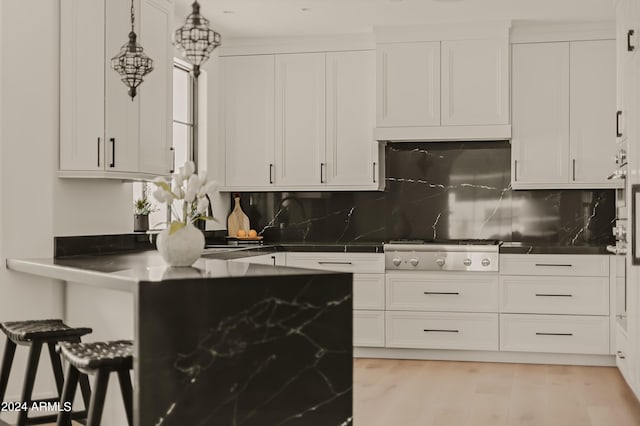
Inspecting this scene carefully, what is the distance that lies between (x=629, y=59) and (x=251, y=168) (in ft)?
10.1

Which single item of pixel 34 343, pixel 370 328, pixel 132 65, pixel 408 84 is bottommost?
pixel 370 328

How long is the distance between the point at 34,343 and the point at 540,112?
4.13 meters

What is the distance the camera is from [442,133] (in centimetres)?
606

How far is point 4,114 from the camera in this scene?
4082 mm

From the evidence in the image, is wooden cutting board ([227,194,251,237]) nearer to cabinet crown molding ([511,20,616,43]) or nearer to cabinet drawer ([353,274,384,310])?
cabinet drawer ([353,274,384,310])

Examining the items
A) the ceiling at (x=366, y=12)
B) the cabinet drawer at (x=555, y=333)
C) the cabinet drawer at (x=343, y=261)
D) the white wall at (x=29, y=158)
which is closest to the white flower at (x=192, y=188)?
the white wall at (x=29, y=158)

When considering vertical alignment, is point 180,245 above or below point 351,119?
below

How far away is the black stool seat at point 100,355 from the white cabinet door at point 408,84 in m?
3.57

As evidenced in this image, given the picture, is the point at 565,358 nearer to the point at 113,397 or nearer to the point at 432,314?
the point at 432,314

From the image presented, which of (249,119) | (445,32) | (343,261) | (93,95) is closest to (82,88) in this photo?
(93,95)

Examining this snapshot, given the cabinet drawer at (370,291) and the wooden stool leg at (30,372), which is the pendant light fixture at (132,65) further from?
the cabinet drawer at (370,291)

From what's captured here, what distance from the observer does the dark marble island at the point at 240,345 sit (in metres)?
2.77

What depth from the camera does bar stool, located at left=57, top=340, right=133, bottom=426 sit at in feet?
9.11

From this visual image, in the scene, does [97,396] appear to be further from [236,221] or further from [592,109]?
[592,109]
